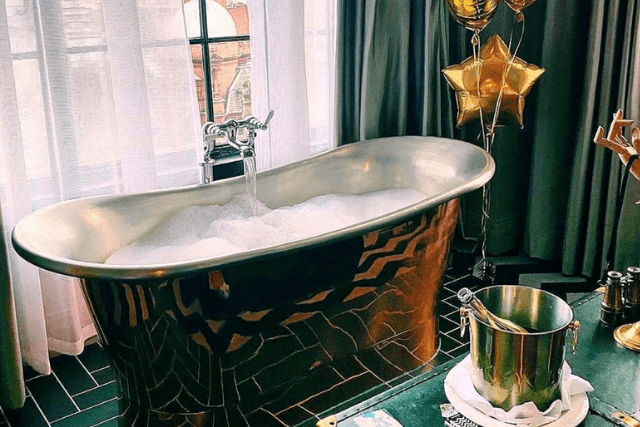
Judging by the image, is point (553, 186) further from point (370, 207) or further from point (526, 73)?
point (370, 207)

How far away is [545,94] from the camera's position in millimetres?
2752

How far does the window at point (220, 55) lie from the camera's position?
96.9 inches

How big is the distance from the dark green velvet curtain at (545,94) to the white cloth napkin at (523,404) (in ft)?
5.09

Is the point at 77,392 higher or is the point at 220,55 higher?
the point at 220,55

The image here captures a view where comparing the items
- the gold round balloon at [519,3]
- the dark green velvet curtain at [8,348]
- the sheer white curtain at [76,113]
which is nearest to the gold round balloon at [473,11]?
the gold round balloon at [519,3]

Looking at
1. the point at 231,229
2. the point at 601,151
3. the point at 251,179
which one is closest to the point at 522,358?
the point at 231,229

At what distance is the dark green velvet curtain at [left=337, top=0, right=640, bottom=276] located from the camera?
251 cm

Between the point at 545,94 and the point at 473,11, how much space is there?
0.58 m

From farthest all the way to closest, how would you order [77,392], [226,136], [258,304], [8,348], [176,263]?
[226,136], [77,392], [8,348], [258,304], [176,263]

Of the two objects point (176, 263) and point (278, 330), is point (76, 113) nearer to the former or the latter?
point (176, 263)

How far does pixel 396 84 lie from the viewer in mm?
2752

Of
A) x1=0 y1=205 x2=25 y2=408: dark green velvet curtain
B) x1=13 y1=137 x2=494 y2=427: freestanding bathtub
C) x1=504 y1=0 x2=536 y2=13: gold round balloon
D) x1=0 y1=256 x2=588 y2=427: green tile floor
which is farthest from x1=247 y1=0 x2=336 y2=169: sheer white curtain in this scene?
x1=0 y1=205 x2=25 y2=408: dark green velvet curtain

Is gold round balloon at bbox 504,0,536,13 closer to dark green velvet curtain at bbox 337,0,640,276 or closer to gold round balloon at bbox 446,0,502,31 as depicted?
gold round balloon at bbox 446,0,502,31

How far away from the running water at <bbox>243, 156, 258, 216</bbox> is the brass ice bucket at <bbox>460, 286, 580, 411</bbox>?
1161 mm
